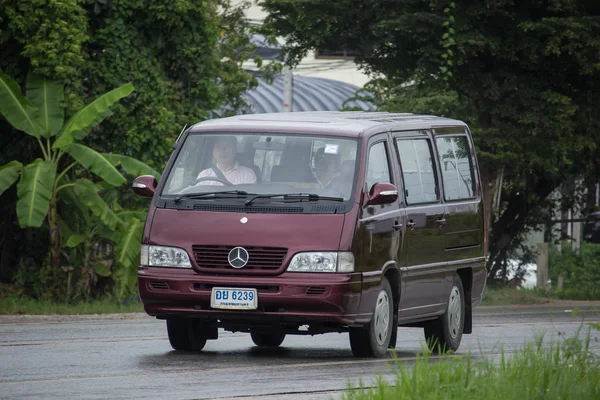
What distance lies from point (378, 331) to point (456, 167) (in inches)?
107

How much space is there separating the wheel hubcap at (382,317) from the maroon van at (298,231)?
0.02m

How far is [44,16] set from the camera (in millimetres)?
20266

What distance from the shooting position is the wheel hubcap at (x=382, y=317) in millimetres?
12242

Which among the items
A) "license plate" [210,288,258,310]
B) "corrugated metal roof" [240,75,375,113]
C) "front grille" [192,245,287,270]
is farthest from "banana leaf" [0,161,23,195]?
"corrugated metal roof" [240,75,375,113]

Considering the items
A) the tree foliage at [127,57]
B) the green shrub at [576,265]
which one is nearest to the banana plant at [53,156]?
the tree foliage at [127,57]

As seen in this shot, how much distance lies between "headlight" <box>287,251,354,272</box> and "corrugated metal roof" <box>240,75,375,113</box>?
31659mm

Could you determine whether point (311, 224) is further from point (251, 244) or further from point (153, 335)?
point (153, 335)

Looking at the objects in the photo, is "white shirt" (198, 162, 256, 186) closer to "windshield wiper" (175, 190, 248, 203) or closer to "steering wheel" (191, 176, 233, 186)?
"steering wheel" (191, 176, 233, 186)

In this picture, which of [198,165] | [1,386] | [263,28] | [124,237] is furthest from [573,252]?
[1,386]

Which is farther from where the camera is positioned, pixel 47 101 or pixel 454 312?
pixel 47 101

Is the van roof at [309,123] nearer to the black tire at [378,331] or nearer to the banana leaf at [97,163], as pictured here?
the black tire at [378,331]

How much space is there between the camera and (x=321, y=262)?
11.7 m

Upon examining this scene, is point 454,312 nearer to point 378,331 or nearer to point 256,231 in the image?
point 378,331

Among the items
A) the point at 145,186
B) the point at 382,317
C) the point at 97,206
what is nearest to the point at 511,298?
the point at 97,206
